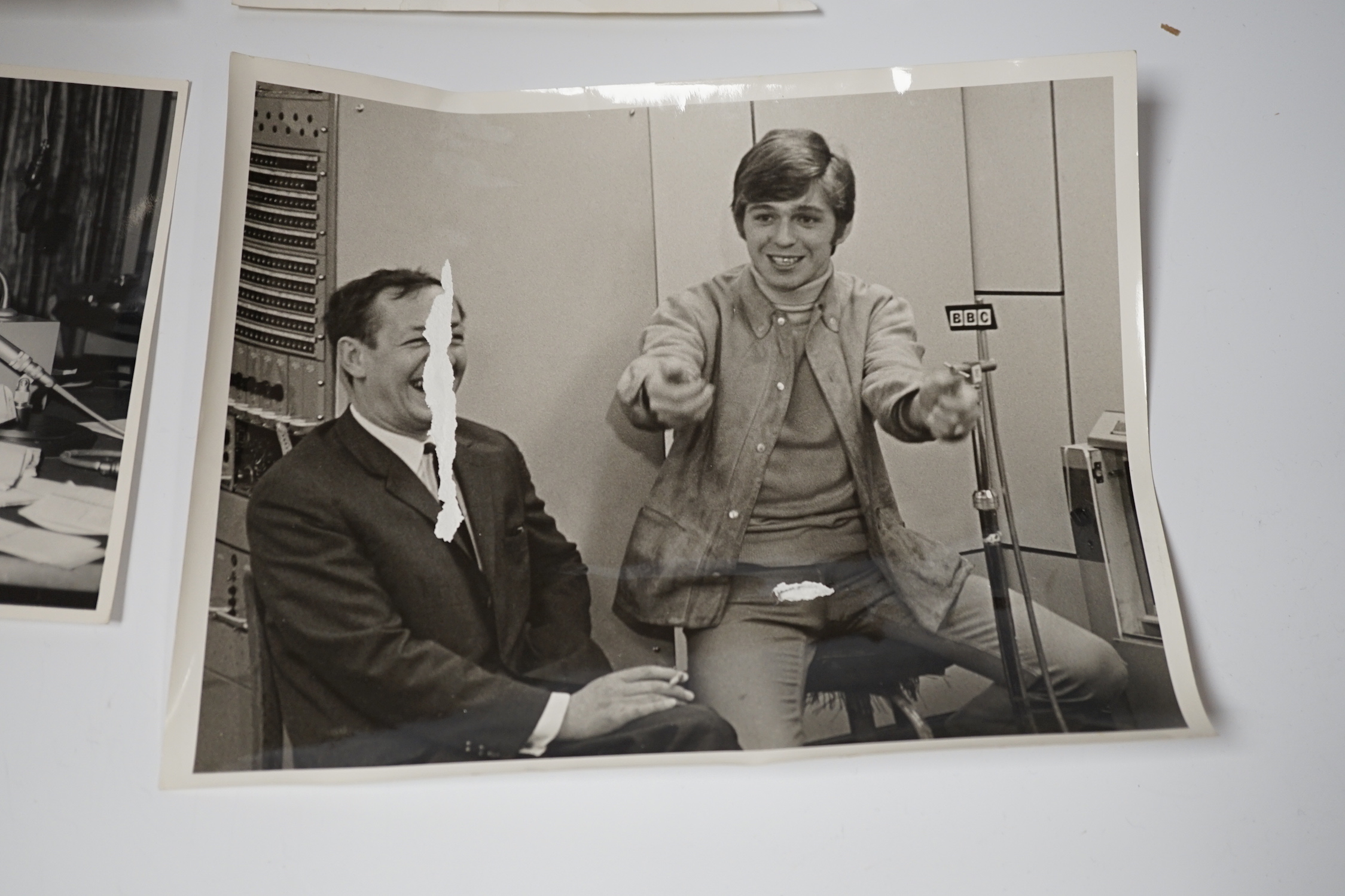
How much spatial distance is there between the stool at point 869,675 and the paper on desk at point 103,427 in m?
0.52

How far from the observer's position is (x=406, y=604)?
642 millimetres

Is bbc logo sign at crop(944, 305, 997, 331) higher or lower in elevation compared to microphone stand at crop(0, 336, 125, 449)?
higher

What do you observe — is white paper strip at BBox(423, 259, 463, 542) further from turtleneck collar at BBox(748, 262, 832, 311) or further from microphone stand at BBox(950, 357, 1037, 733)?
microphone stand at BBox(950, 357, 1037, 733)

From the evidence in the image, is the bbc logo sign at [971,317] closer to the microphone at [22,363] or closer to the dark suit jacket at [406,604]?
the dark suit jacket at [406,604]

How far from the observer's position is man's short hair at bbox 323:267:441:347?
68cm

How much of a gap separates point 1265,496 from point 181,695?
2.57 ft

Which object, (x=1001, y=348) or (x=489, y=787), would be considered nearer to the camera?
(x=489, y=787)

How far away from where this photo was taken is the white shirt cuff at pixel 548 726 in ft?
2.01

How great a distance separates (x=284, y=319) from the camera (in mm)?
683

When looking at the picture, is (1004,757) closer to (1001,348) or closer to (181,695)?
(1001,348)

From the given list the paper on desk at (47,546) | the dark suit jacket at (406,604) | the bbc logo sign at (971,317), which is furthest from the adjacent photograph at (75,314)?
the bbc logo sign at (971,317)

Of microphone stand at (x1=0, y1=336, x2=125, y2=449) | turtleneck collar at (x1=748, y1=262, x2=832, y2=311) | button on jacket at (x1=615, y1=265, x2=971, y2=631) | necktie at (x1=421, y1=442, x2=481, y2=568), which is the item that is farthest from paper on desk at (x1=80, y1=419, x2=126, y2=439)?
turtleneck collar at (x1=748, y1=262, x2=832, y2=311)

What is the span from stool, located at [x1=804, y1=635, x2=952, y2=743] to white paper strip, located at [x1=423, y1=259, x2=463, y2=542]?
0.28 metres

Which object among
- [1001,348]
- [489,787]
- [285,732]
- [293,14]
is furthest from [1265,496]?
[293,14]
